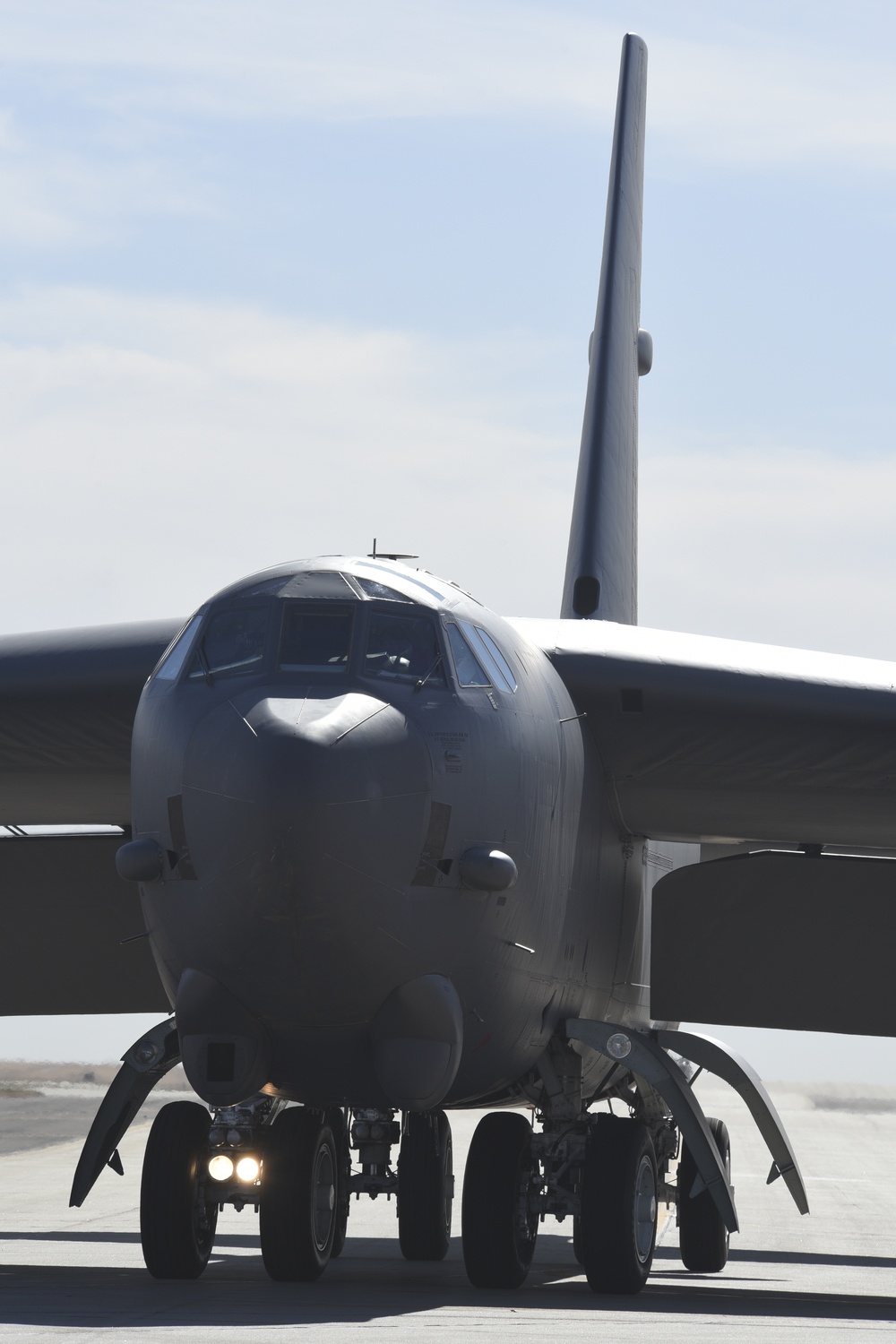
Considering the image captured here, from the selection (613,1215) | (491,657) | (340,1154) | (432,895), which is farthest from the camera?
(340,1154)

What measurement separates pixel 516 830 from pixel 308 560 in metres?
2.12

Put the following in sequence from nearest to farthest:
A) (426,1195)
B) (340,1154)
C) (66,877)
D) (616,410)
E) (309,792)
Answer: (309,792), (340,1154), (426,1195), (66,877), (616,410)

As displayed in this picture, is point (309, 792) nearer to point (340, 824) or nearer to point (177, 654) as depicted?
point (340, 824)

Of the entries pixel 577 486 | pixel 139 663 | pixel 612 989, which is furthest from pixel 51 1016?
pixel 577 486

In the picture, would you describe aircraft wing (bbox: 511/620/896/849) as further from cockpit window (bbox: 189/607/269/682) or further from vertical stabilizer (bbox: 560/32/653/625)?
vertical stabilizer (bbox: 560/32/653/625)

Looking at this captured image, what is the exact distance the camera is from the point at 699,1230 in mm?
15188

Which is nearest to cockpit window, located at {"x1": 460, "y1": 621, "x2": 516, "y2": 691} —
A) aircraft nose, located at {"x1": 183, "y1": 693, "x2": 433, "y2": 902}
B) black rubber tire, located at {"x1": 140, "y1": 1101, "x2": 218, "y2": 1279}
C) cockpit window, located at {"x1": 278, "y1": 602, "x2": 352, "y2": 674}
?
cockpit window, located at {"x1": 278, "y1": 602, "x2": 352, "y2": 674}

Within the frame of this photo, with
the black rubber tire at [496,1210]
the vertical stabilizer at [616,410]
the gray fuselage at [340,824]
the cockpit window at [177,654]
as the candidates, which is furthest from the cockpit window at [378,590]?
the vertical stabilizer at [616,410]

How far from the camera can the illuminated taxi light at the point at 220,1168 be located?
449 inches

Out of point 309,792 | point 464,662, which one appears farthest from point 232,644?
point 309,792

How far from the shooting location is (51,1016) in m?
15.6

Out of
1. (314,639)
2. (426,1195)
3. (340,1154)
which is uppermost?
(314,639)

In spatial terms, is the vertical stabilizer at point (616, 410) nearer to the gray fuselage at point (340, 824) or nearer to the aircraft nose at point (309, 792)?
the gray fuselage at point (340, 824)

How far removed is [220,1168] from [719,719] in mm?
4914
